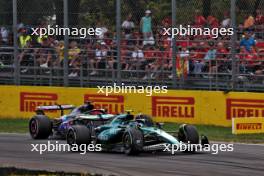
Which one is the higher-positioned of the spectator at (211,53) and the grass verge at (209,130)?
the spectator at (211,53)

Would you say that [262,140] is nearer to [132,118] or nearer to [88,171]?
[132,118]

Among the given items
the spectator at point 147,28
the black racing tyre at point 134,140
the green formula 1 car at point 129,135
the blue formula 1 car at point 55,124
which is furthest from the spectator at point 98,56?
the black racing tyre at point 134,140

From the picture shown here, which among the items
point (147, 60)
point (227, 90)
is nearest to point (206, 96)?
point (227, 90)

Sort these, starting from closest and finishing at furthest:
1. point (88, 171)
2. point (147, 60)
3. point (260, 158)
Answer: point (88, 171), point (260, 158), point (147, 60)

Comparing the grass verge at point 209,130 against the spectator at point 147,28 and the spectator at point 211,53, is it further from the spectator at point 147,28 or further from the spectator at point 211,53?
the spectator at point 147,28

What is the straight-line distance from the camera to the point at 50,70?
88.1ft

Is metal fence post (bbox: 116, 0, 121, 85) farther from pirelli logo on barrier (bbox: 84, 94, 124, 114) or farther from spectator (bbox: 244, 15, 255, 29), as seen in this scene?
spectator (bbox: 244, 15, 255, 29)

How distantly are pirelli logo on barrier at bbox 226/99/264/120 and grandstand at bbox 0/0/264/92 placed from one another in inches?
17.1

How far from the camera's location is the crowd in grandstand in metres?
22.5

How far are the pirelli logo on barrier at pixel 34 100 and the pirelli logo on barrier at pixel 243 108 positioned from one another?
20.7 ft

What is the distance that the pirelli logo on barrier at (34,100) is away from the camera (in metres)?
26.6

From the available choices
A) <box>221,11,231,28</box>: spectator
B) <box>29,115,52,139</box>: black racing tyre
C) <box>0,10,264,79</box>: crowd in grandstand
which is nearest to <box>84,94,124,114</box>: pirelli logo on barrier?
<box>0,10,264,79</box>: crowd in grandstand

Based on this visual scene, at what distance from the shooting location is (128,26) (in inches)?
980

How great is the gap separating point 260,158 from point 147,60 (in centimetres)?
955
